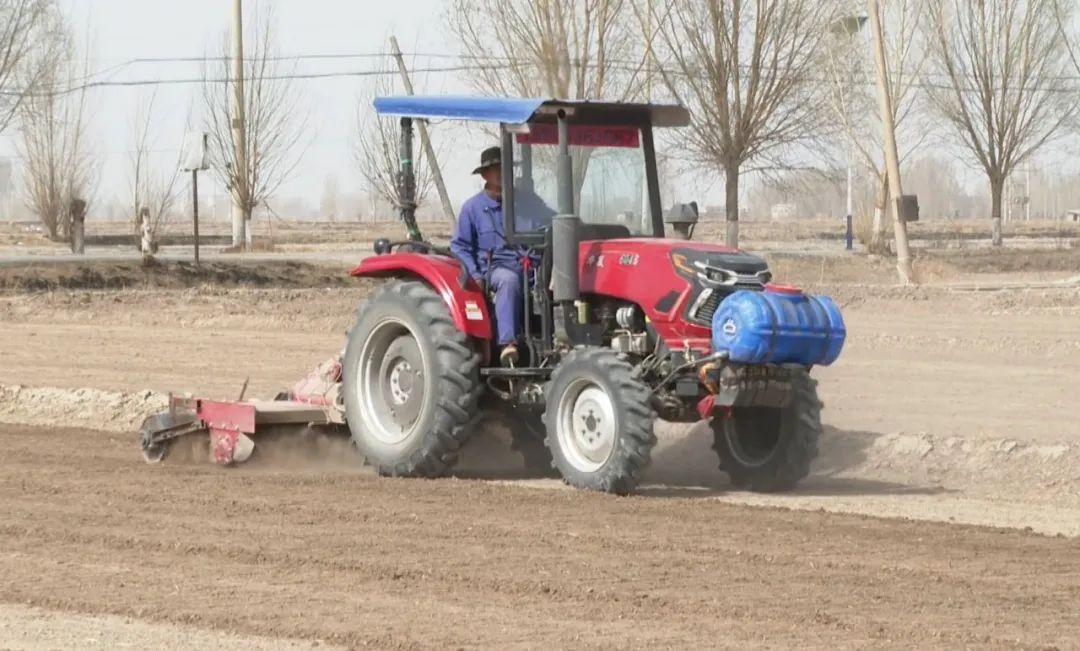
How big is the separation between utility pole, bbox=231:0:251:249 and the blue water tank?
31.3 m

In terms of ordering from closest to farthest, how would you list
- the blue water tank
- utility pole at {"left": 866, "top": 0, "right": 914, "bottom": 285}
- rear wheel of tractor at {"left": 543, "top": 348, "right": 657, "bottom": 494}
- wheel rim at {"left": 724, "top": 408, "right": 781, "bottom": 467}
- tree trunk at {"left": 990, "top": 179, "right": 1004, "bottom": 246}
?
the blue water tank → rear wheel of tractor at {"left": 543, "top": 348, "right": 657, "bottom": 494} → wheel rim at {"left": 724, "top": 408, "right": 781, "bottom": 467} → utility pole at {"left": 866, "top": 0, "right": 914, "bottom": 285} → tree trunk at {"left": 990, "top": 179, "right": 1004, "bottom": 246}

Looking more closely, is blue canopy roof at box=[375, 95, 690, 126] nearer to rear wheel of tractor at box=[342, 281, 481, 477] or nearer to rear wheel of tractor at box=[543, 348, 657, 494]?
rear wheel of tractor at box=[342, 281, 481, 477]

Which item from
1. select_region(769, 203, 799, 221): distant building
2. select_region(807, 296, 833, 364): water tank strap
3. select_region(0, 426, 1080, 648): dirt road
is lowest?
select_region(0, 426, 1080, 648): dirt road

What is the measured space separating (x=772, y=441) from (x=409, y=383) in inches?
85.7

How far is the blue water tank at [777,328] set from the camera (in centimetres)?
948

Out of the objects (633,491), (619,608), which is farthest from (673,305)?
(619,608)

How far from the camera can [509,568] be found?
7770 mm

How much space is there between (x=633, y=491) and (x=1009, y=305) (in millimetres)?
14228

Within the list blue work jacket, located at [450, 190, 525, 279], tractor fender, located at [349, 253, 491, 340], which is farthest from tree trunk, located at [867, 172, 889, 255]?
blue work jacket, located at [450, 190, 525, 279]

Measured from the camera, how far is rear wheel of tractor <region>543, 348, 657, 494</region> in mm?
9648

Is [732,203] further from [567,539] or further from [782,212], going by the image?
[782,212]

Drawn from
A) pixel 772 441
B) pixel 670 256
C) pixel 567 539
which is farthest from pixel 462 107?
pixel 567 539

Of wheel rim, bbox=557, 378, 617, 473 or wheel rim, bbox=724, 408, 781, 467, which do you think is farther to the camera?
wheel rim, bbox=724, 408, 781, 467

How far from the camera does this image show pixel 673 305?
990 cm
